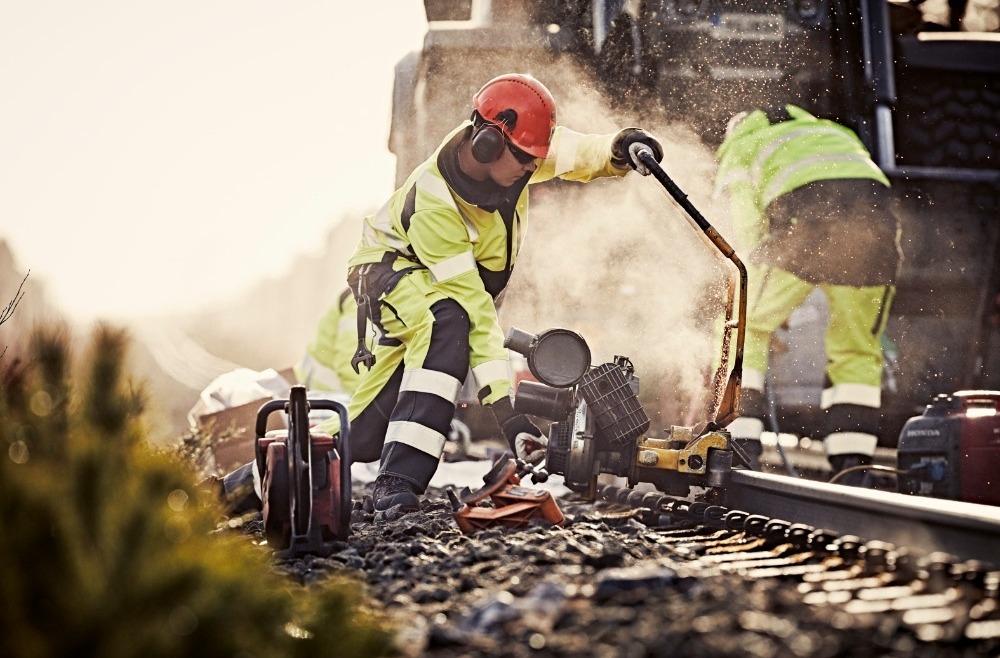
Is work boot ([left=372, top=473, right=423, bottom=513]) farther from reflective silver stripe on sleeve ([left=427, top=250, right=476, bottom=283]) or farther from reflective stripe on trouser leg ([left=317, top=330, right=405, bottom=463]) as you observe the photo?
reflective silver stripe on sleeve ([left=427, top=250, right=476, bottom=283])

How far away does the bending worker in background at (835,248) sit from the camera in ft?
18.8

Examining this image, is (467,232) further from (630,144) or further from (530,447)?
(530,447)

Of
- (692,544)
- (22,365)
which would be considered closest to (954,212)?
(692,544)

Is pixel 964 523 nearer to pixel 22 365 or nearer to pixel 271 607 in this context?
pixel 271 607

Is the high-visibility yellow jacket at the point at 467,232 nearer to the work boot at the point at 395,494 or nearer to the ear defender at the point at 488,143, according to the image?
the ear defender at the point at 488,143

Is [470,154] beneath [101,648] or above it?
above

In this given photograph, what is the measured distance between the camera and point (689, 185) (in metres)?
7.49

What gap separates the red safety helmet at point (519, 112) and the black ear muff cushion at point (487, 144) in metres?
0.12

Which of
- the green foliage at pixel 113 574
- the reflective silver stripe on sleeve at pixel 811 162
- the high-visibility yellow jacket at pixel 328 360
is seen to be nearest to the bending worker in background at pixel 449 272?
the reflective silver stripe on sleeve at pixel 811 162

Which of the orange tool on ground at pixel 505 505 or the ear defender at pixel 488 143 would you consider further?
the ear defender at pixel 488 143

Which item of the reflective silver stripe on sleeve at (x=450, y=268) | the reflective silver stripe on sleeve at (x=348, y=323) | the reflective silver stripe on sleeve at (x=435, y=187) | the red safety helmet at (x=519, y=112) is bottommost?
the reflective silver stripe on sleeve at (x=348, y=323)

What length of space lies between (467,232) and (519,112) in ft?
2.05

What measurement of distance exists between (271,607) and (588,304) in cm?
618

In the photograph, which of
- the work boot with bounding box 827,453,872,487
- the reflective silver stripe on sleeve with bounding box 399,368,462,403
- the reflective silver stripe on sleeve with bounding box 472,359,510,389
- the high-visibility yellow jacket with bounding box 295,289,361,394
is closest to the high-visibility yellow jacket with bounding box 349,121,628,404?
the reflective silver stripe on sleeve with bounding box 472,359,510,389
